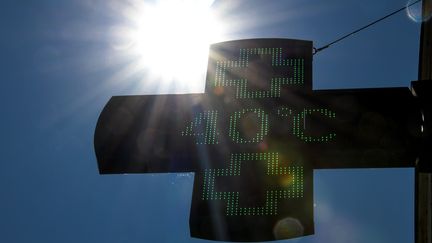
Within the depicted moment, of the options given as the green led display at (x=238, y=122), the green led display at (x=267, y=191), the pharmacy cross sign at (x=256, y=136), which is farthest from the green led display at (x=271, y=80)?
the green led display at (x=267, y=191)

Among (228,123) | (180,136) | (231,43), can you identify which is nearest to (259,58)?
(231,43)

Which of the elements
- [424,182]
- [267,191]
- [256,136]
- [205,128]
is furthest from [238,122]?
[424,182]

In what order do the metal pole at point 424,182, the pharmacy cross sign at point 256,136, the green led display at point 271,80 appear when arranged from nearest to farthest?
1. the pharmacy cross sign at point 256,136
2. the green led display at point 271,80
3. the metal pole at point 424,182

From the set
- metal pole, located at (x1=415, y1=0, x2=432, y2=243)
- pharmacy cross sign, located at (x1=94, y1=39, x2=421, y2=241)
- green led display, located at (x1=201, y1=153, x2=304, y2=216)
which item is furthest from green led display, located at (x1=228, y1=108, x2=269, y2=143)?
metal pole, located at (x1=415, y1=0, x2=432, y2=243)

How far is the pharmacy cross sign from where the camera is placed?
520 cm

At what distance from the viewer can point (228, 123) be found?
5.67 m

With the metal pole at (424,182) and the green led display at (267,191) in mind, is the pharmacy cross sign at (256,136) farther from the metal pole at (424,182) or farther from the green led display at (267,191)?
the metal pole at (424,182)

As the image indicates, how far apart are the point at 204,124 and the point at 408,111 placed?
2.29m

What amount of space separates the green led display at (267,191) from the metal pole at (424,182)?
14.3ft

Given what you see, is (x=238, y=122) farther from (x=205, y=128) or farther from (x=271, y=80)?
(x=271, y=80)

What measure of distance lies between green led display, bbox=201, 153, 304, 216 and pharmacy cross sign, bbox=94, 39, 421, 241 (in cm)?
1

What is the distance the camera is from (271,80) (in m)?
5.86

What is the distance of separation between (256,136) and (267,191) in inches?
26.4

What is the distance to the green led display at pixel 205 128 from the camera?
18.6 feet
